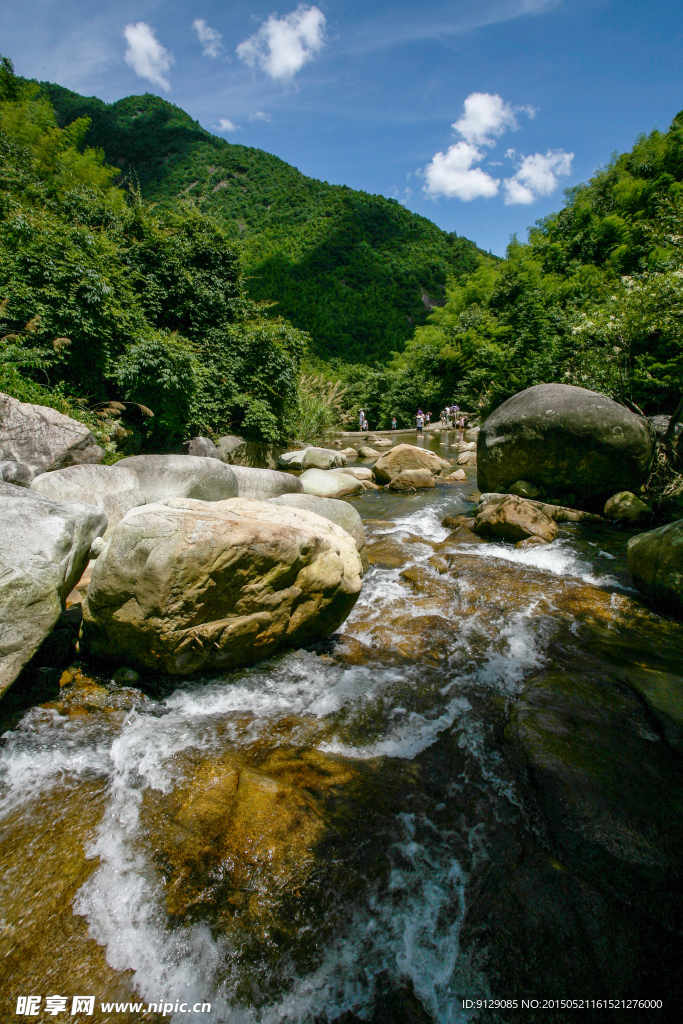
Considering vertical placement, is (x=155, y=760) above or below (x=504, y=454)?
below

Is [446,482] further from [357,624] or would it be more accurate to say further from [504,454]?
[357,624]

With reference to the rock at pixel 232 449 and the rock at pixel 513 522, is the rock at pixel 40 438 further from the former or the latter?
the rock at pixel 513 522

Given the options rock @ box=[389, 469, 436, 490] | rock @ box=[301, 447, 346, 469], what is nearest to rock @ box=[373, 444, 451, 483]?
rock @ box=[389, 469, 436, 490]

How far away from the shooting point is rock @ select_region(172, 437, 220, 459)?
10.9 metres

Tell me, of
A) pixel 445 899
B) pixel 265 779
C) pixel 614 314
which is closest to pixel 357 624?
pixel 265 779

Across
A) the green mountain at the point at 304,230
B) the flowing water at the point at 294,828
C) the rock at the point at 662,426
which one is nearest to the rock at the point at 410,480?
the rock at the point at 662,426

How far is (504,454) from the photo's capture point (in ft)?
27.5

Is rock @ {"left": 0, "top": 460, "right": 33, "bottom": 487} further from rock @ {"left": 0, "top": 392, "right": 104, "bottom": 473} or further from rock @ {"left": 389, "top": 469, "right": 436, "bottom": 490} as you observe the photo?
rock @ {"left": 389, "top": 469, "right": 436, "bottom": 490}

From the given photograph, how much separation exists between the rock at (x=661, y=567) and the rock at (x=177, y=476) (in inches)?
243

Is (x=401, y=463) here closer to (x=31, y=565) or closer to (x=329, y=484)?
(x=329, y=484)

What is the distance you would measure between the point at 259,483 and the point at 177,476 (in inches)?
75.5

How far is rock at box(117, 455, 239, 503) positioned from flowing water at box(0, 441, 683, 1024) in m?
4.12

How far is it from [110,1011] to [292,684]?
200 cm

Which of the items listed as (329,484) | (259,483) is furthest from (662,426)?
(259,483)
